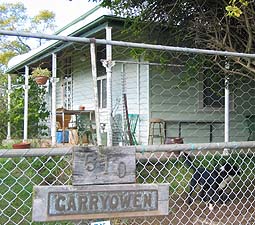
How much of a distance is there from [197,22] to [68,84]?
28.9 ft

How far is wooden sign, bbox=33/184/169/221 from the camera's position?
1919mm

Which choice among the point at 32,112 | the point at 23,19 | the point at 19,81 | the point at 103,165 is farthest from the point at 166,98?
the point at 23,19

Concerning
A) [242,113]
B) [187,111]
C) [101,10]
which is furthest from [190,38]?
[242,113]

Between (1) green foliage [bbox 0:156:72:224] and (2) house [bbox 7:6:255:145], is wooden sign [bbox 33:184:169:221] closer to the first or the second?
(1) green foliage [bbox 0:156:72:224]

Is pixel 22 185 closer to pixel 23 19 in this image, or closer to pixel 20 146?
pixel 20 146

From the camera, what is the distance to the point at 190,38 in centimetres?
625

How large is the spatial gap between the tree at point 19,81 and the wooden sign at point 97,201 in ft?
8.96

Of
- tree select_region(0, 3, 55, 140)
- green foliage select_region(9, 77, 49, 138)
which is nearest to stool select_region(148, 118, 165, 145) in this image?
tree select_region(0, 3, 55, 140)

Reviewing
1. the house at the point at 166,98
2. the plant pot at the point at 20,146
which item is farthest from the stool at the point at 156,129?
the plant pot at the point at 20,146

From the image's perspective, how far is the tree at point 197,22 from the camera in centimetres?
531

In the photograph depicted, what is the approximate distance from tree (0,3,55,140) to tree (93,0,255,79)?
2035 mm

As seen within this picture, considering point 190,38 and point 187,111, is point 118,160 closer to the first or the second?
point 190,38

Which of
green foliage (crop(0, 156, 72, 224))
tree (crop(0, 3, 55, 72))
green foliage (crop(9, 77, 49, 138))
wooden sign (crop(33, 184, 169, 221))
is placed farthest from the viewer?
tree (crop(0, 3, 55, 72))

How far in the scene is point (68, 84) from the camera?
14.0 metres
